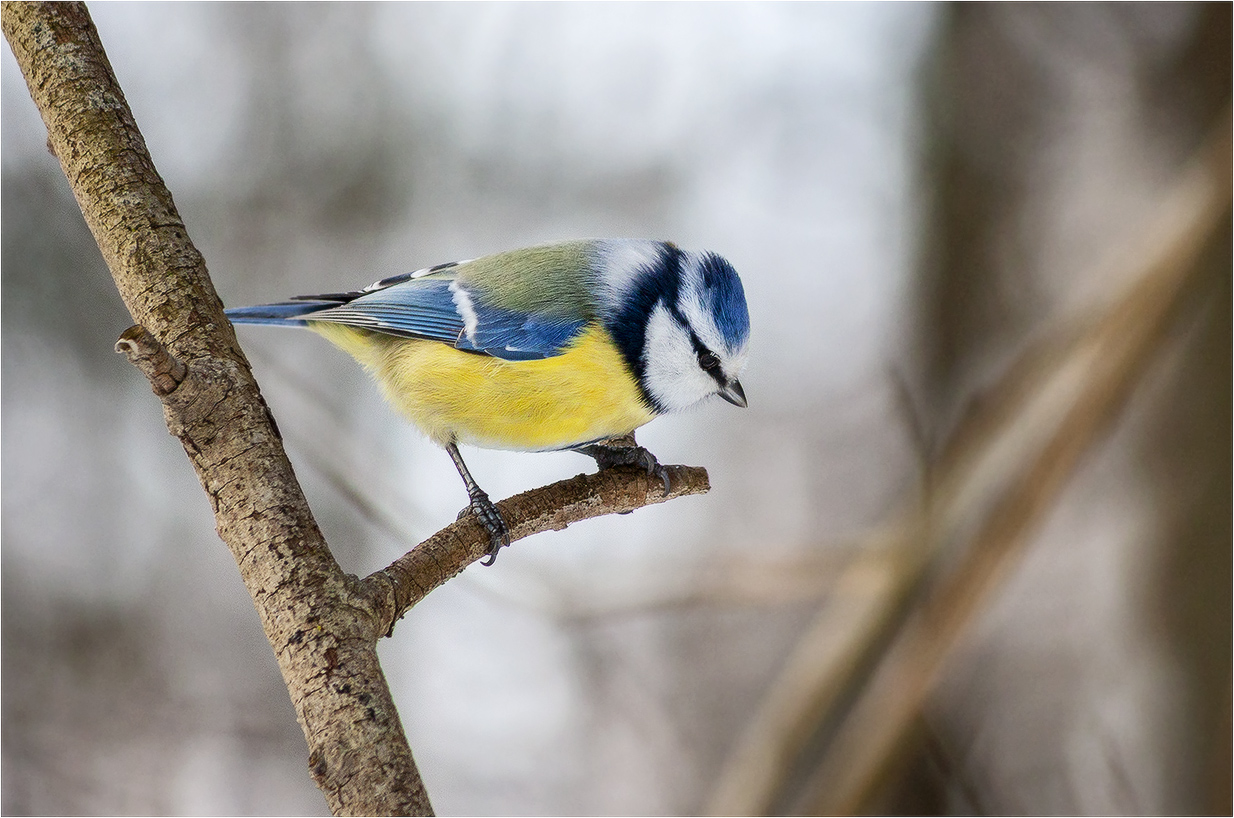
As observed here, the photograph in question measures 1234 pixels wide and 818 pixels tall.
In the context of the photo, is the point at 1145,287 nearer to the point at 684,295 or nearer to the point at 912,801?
the point at 684,295

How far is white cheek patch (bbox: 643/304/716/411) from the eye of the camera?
40.2 inches

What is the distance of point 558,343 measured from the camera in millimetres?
1029

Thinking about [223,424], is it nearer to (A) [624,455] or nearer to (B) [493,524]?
(B) [493,524]

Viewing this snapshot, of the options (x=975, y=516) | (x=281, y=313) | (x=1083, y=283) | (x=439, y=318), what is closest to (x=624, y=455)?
(x=439, y=318)

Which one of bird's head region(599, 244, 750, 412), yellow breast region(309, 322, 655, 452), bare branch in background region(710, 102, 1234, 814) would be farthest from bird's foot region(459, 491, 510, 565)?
bare branch in background region(710, 102, 1234, 814)

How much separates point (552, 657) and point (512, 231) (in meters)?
0.85

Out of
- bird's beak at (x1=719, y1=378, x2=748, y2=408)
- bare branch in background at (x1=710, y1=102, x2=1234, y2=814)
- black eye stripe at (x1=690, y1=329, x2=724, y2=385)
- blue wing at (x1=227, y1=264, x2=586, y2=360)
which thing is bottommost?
bare branch in background at (x1=710, y1=102, x2=1234, y2=814)

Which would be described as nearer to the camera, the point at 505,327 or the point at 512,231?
the point at 505,327

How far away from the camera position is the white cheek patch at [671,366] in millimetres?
1021

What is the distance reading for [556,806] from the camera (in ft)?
5.74

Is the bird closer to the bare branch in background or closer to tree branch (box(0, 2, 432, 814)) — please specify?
tree branch (box(0, 2, 432, 814))

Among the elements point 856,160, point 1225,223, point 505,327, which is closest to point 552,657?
point 505,327

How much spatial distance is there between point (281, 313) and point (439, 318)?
0.18 m

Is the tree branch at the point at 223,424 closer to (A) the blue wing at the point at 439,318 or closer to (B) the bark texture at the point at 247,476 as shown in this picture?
(B) the bark texture at the point at 247,476
